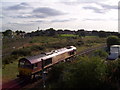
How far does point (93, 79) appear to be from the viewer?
1412 centimetres

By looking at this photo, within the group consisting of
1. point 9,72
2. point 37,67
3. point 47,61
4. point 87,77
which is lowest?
point 9,72

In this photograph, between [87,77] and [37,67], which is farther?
[37,67]

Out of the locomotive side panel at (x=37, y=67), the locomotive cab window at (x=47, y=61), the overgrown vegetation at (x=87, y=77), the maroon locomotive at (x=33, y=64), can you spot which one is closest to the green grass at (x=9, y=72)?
the maroon locomotive at (x=33, y=64)

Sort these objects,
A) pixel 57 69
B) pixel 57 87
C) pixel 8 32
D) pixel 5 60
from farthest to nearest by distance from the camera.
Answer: pixel 8 32 → pixel 5 60 → pixel 57 69 → pixel 57 87

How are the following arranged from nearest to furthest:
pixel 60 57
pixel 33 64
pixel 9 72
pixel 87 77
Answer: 1. pixel 87 77
2. pixel 33 64
3. pixel 9 72
4. pixel 60 57

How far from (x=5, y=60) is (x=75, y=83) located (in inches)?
656

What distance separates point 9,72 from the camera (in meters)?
23.8

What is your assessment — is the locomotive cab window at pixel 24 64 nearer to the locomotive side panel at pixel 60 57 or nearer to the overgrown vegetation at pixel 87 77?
the locomotive side panel at pixel 60 57

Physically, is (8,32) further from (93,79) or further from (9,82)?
(93,79)

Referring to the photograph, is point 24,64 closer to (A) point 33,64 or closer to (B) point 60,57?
(A) point 33,64

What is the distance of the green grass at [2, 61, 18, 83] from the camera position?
851 inches

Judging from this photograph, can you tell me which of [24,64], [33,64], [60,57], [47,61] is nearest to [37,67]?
[33,64]

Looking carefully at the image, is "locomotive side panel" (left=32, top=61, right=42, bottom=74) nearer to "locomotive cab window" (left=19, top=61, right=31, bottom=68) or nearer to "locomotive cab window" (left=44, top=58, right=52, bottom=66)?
"locomotive cab window" (left=19, top=61, right=31, bottom=68)

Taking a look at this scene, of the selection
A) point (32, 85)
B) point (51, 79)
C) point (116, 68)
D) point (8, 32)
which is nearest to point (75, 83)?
point (116, 68)
